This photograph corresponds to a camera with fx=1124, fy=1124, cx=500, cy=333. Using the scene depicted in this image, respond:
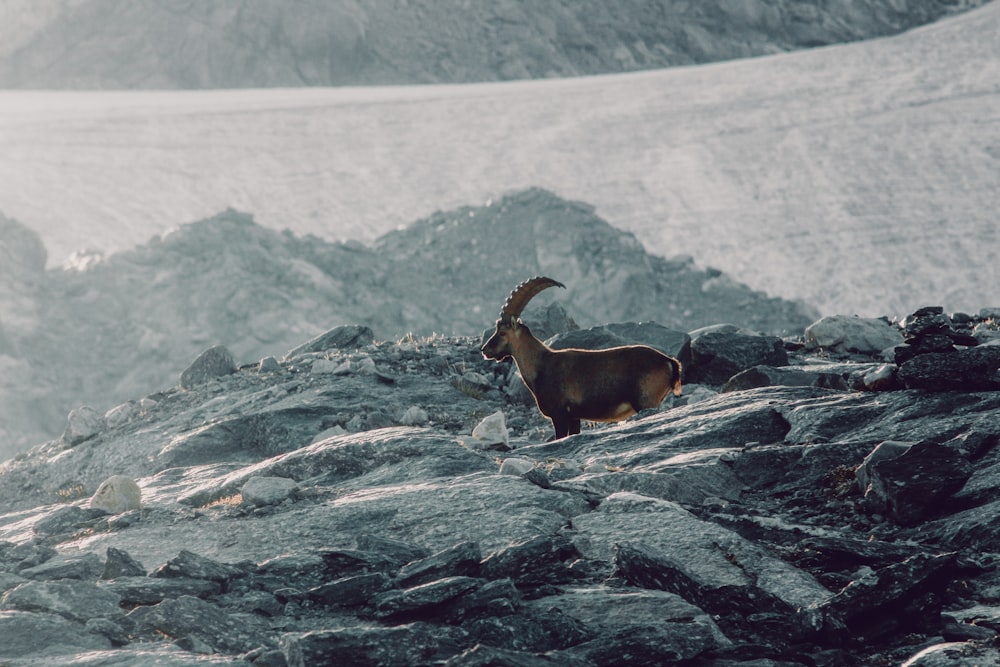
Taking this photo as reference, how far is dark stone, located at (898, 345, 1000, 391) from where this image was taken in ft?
28.3

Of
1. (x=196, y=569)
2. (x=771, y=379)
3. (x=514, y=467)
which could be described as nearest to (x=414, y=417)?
(x=514, y=467)

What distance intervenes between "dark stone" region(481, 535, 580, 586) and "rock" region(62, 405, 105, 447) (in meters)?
8.92

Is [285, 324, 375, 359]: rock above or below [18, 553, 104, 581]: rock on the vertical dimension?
below

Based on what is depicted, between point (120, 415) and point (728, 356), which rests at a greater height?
point (120, 415)

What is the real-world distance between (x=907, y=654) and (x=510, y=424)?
6.61m

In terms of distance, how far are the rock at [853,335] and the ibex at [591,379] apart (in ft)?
16.0

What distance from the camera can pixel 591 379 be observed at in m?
10.4

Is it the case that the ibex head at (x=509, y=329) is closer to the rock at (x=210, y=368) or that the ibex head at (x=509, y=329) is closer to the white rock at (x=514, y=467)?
the white rock at (x=514, y=467)

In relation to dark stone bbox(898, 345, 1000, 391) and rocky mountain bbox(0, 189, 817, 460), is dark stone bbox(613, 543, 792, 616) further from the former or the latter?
rocky mountain bbox(0, 189, 817, 460)

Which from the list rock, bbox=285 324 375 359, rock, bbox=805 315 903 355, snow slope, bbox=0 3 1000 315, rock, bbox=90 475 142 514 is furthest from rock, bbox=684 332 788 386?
snow slope, bbox=0 3 1000 315

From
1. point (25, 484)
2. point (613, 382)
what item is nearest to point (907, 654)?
point (613, 382)

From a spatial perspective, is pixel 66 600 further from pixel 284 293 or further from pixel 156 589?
pixel 284 293

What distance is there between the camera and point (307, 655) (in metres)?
5.29

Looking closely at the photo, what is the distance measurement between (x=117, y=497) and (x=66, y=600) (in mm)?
2641
